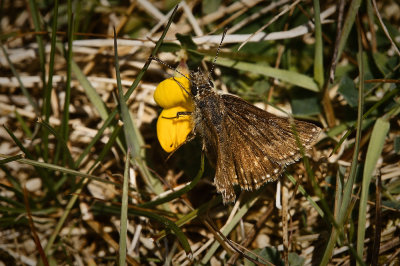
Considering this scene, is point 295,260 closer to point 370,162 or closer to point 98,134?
point 370,162

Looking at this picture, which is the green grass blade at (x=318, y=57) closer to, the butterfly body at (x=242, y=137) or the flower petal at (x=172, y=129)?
the butterfly body at (x=242, y=137)

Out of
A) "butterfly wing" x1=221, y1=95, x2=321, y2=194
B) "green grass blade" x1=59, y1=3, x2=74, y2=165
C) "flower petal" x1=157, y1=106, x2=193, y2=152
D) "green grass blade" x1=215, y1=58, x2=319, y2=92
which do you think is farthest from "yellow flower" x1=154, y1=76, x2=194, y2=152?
"green grass blade" x1=59, y1=3, x2=74, y2=165

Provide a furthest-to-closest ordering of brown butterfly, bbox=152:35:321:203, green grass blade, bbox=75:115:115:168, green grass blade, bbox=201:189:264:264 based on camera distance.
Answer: green grass blade, bbox=201:189:264:264, green grass blade, bbox=75:115:115:168, brown butterfly, bbox=152:35:321:203

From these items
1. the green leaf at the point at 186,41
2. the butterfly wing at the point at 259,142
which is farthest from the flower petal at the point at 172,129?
the green leaf at the point at 186,41

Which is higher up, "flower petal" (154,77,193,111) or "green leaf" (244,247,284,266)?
"flower petal" (154,77,193,111)

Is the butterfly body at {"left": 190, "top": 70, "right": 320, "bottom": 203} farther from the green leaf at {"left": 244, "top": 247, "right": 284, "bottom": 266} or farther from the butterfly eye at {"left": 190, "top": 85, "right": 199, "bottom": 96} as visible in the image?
the green leaf at {"left": 244, "top": 247, "right": 284, "bottom": 266}

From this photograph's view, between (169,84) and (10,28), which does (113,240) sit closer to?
(169,84)

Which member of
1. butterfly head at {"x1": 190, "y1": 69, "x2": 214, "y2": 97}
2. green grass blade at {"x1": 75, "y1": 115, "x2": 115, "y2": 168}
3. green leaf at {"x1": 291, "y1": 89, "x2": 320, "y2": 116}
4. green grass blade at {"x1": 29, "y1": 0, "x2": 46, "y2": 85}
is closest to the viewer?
butterfly head at {"x1": 190, "y1": 69, "x2": 214, "y2": 97}

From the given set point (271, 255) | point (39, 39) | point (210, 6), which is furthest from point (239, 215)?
point (39, 39)
